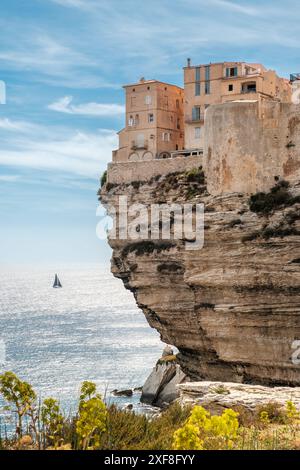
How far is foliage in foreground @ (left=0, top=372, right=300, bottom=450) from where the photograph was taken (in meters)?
9.13

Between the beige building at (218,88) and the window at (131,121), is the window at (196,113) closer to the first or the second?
the beige building at (218,88)

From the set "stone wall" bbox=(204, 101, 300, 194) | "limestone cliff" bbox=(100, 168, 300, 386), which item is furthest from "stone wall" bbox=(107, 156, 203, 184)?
"stone wall" bbox=(204, 101, 300, 194)

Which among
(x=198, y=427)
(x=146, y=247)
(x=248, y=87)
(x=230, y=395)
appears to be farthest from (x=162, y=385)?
(x=198, y=427)

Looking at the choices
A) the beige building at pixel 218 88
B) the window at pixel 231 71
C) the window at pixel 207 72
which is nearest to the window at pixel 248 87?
the beige building at pixel 218 88

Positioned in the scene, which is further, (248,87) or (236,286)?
(248,87)

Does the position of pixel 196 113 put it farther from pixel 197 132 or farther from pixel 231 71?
pixel 231 71

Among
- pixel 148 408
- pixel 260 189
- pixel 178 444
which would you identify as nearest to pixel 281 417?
pixel 178 444

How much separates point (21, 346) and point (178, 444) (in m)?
70.7

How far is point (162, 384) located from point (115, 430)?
34.3 metres

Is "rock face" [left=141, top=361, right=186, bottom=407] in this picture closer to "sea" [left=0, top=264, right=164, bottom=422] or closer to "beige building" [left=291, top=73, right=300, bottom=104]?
"sea" [left=0, top=264, right=164, bottom=422]

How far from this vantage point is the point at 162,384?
44906mm

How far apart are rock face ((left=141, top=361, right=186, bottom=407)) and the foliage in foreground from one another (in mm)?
30622

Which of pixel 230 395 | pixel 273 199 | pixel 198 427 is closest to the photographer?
pixel 198 427
